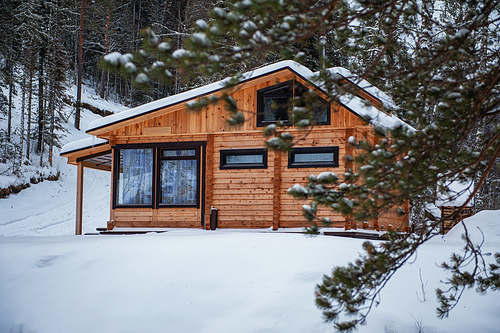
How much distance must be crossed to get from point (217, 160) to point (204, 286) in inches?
196

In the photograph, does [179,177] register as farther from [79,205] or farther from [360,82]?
[360,82]

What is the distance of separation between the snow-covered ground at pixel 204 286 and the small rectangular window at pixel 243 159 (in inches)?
103

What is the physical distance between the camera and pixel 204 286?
242 inches

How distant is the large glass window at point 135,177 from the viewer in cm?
1109

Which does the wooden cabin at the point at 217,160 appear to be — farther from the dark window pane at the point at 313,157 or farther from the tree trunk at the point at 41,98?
the tree trunk at the point at 41,98

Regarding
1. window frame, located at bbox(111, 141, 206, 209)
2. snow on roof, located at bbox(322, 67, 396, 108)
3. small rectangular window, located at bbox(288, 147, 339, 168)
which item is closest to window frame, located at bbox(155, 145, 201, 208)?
window frame, located at bbox(111, 141, 206, 209)

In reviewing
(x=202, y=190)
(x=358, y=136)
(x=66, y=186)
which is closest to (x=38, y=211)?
(x=66, y=186)

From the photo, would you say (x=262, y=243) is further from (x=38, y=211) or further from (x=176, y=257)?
(x=38, y=211)

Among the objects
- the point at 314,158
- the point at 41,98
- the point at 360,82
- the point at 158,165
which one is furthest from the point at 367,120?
the point at 41,98

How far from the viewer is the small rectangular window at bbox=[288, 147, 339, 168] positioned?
10.0 m

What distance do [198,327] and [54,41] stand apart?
74.8 feet

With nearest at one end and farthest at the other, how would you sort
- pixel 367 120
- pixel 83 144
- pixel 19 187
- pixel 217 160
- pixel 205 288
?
pixel 367 120 → pixel 205 288 → pixel 217 160 → pixel 83 144 → pixel 19 187

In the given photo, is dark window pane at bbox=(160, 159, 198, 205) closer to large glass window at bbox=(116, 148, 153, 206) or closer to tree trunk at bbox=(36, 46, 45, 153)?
large glass window at bbox=(116, 148, 153, 206)

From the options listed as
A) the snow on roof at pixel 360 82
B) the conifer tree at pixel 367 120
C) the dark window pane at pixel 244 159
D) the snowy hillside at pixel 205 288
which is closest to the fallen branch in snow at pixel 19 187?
the snowy hillside at pixel 205 288
